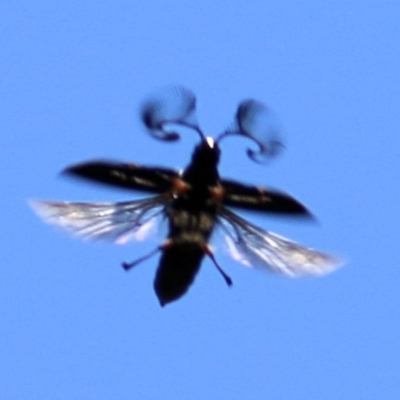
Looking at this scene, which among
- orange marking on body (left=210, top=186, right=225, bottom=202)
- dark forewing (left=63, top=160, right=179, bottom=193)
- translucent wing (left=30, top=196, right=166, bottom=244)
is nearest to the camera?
dark forewing (left=63, top=160, right=179, bottom=193)

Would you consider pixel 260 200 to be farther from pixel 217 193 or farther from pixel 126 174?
pixel 126 174

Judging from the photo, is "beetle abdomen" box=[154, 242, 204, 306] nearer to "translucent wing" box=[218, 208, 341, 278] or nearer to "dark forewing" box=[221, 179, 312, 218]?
"translucent wing" box=[218, 208, 341, 278]

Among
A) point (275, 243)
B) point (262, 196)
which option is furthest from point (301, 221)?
point (275, 243)

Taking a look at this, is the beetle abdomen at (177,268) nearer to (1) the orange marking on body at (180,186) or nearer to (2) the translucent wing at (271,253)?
(2) the translucent wing at (271,253)

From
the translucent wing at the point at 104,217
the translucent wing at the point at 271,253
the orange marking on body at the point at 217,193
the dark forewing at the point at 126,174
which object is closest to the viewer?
the dark forewing at the point at 126,174

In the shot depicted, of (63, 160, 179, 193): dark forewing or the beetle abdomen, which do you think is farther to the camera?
the beetle abdomen

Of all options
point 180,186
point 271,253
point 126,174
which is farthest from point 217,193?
point 271,253
